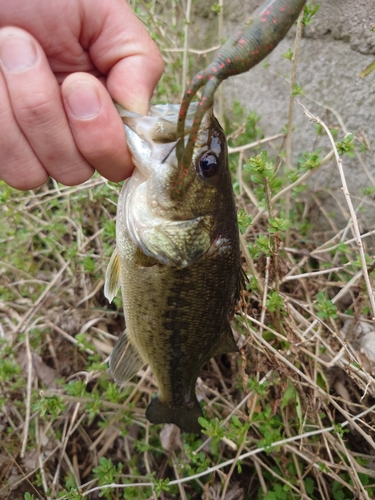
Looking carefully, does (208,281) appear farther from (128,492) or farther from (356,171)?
(356,171)

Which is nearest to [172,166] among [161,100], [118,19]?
[118,19]

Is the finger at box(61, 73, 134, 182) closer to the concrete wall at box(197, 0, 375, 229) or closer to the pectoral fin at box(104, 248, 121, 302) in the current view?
the pectoral fin at box(104, 248, 121, 302)

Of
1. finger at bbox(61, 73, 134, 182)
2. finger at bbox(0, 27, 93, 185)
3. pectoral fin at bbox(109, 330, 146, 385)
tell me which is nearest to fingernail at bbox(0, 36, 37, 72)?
finger at bbox(0, 27, 93, 185)

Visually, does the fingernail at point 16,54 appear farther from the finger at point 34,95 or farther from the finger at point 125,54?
the finger at point 125,54

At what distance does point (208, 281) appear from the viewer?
1643mm

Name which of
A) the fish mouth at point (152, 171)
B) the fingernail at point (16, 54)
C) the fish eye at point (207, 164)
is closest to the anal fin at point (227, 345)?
the fish mouth at point (152, 171)

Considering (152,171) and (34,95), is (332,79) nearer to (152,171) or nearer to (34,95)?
(152,171)

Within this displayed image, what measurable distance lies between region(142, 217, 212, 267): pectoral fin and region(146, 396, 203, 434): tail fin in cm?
93

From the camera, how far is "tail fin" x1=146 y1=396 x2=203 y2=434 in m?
2.08

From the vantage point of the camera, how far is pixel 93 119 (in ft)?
4.38

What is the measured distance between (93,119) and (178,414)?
1505mm

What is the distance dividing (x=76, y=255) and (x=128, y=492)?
1418mm

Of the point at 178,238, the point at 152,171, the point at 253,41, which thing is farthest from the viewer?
the point at 178,238

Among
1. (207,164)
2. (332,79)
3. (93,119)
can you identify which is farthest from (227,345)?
(332,79)
